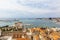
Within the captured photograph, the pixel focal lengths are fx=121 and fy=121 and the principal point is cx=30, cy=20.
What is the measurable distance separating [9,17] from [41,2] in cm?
53

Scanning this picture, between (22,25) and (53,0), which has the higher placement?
(53,0)

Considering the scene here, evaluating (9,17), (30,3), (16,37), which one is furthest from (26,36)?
(30,3)

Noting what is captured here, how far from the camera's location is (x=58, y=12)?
1848 mm

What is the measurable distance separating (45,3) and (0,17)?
0.70m

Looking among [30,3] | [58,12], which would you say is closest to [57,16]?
[58,12]

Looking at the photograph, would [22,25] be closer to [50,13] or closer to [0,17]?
[0,17]

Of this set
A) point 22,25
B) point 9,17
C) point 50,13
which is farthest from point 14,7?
point 50,13

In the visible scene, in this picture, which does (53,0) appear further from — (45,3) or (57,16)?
(57,16)

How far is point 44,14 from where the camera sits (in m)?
1.85

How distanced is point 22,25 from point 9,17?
23 cm

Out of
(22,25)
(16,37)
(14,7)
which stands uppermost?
(14,7)

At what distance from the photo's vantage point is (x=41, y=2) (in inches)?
71.8

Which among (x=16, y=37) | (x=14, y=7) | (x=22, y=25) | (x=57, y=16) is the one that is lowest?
(x=16, y=37)

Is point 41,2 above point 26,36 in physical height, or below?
above
